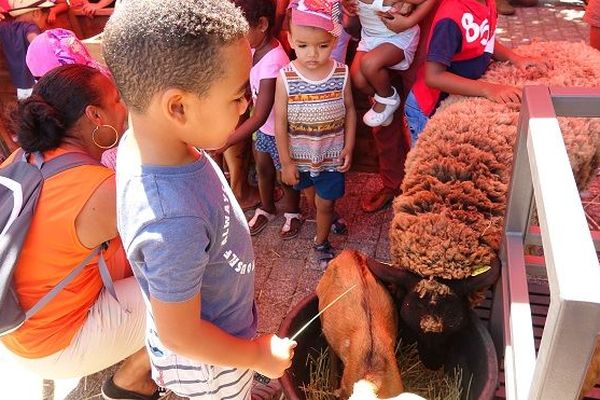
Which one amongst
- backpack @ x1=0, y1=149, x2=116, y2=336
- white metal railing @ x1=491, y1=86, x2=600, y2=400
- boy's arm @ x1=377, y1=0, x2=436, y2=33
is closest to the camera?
white metal railing @ x1=491, y1=86, x2=600, y2=400

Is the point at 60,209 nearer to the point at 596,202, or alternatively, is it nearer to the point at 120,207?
the point at 120,207

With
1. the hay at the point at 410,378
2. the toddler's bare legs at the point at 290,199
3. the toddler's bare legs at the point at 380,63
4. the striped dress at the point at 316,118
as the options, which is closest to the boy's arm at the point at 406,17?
the toddler's bare legs at the point at 380,63

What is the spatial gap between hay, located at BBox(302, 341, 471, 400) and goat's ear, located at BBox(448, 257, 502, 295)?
0.40 meters

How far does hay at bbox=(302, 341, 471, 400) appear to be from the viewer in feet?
7.78

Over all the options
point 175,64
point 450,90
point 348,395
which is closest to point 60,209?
point 175,64

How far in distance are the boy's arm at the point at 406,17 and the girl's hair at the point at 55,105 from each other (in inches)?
71.8

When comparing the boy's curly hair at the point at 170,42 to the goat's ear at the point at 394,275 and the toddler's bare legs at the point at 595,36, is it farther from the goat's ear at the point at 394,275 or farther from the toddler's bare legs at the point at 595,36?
the toddler's bare legs at the point at 595,36

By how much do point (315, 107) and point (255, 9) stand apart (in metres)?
0.68

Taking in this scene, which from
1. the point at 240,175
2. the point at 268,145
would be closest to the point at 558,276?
the point at 268,145

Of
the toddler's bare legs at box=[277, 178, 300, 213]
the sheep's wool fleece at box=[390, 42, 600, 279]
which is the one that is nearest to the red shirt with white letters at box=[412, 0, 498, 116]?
the sheep's wool fleece at box=[390, 42, 600, 279]

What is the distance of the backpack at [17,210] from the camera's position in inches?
79.7

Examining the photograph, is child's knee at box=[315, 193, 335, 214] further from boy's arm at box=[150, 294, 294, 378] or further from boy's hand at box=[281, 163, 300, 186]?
boy's arm at box=[150, 294, 294, 378]

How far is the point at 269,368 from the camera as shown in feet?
5.64

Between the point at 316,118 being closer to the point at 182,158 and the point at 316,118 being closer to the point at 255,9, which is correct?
the point at 255,9
